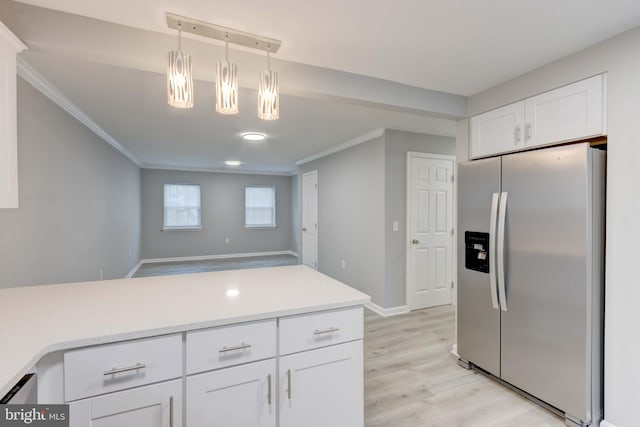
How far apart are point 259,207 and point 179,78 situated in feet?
22.8

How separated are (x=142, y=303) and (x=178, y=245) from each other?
654 centimetres

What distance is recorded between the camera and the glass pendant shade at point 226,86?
1.49 meters

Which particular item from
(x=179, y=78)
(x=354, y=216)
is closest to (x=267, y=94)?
(x=179, y=78)

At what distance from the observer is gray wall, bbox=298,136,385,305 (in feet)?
12.9

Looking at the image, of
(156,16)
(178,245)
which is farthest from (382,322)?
(178,245)

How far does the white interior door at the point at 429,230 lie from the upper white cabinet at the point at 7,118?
360 centimetres

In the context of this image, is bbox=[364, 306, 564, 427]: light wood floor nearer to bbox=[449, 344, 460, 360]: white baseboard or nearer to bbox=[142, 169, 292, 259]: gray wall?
bbox=[449, 344, 460, 360]: white baseboard

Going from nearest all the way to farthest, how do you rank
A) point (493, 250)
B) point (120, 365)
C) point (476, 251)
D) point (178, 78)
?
point (120, 365)
point (178, 78)
point (493, 250)
point (476, 251)

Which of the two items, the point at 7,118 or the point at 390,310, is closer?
the point at 7,118

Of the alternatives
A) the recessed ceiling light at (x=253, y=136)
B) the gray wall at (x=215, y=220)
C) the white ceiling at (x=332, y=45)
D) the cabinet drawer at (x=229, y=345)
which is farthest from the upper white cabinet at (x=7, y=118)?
the gray wall at (x=215, y=220)

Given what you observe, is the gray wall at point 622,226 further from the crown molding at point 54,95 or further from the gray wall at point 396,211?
the crown molding at point 54,95

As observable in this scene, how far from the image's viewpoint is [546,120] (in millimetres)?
2082

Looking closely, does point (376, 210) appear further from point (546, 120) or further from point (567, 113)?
point (567, 113)

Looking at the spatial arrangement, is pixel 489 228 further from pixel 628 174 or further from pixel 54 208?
pixel 54 208
